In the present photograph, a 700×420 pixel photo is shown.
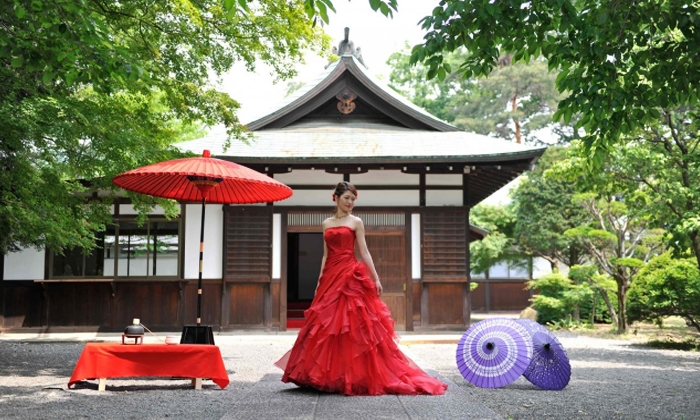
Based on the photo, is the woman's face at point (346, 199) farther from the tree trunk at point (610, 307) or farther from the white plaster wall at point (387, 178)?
the tree trunk at point (610, 307)

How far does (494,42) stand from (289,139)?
8377 mm

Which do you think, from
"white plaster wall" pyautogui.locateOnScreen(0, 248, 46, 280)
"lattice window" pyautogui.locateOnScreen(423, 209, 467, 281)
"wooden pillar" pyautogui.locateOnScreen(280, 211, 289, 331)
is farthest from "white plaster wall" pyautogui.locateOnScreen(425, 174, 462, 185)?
"white plaster wall" pyautogui.locateOnScreen(0, 248, 46, 280)

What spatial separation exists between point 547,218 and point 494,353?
16.0 meters

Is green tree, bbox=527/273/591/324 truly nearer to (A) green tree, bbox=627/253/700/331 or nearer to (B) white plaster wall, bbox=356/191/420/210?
(A) green tree, bbox=627/253/700/331

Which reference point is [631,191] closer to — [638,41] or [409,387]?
[638,41]

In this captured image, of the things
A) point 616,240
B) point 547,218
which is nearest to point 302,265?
point 547,218

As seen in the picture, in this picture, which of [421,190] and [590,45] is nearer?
[590,45]

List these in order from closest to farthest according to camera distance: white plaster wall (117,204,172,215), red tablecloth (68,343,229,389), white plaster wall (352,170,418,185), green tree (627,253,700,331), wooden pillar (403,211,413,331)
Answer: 1. red tablecloth (68,343,229,389)
2. green tree (627,253,700,331)
3. wooden pillar (403,211,413,331)
4. white plaster wall (117,204,172,215)
5. white plaster wall (352,170,418,185)

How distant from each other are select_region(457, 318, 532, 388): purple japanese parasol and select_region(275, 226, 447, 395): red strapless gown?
0.89 meters

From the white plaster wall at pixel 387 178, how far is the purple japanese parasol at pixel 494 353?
661 centimetres

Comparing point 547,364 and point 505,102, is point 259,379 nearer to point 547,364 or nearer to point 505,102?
point 547,364

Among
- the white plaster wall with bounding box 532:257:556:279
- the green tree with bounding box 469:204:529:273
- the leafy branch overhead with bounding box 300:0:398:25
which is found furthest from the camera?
the white plaster wall with bounding box 532:257:556:279

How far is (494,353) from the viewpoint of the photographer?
6371 mm

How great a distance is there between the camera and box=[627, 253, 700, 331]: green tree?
36.2 feet
